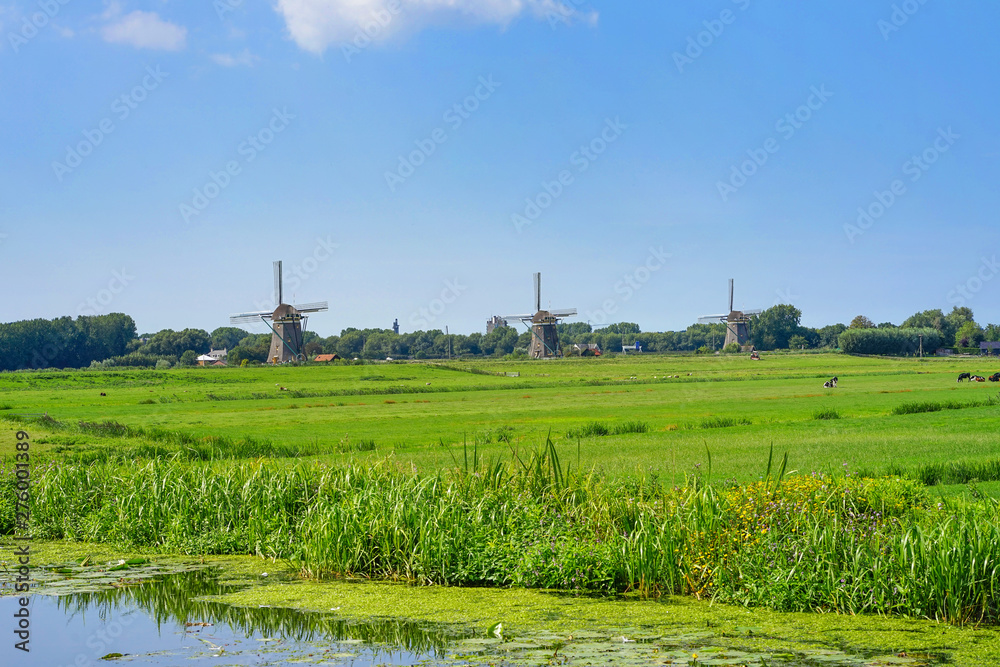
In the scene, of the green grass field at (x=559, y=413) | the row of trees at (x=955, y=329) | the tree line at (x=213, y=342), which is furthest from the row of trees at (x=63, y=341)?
the row of trees at (x=955, y=329)

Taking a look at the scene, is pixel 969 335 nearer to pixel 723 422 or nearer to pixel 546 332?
pixel 546 332

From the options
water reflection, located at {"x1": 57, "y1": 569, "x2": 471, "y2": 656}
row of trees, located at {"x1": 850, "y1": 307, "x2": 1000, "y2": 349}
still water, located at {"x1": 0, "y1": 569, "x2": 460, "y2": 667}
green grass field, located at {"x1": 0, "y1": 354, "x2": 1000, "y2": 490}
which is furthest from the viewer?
row of trees, located at {"x1": 850, "y1": 307, "x2": 1000, "y2": 349}

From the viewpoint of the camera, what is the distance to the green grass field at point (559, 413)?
2747 cm

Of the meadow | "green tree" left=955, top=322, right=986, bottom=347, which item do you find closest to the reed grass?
the meadow

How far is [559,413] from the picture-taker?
171 ft

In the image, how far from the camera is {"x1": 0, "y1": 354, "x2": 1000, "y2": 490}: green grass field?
2747 cm

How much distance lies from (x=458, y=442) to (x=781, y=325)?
170 meters

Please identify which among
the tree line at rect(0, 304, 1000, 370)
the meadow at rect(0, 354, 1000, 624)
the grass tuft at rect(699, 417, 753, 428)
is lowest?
the grass tuft at rect(699, 417, 753, 428)

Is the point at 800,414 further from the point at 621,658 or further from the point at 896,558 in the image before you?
the point at 621,658

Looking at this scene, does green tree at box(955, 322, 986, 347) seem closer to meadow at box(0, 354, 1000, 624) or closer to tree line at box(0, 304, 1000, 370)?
tree line at box(0, 304, 1000, 370)

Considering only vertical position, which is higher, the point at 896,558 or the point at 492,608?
the point at 896,558

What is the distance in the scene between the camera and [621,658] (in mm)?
8453

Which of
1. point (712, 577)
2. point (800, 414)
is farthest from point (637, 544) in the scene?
point (800, 414)

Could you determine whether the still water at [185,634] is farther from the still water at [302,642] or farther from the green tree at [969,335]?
the green tree at [969,335]
